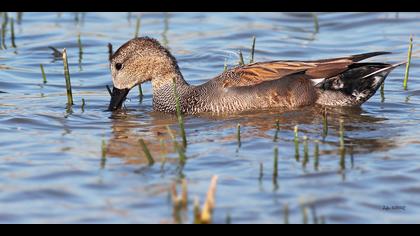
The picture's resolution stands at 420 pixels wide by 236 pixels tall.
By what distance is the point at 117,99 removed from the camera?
8828 mm

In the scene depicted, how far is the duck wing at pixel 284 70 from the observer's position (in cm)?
830

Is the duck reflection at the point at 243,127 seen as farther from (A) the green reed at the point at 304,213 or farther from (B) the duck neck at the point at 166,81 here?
(A) the green reed at the point at 304,213

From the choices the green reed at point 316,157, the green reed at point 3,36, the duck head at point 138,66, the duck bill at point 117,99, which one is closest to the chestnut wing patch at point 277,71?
the duck head at point 138,66

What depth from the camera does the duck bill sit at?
8.82m

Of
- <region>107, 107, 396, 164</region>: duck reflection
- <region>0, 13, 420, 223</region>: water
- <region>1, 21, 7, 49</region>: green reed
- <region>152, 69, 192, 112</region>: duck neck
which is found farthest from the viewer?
<region>1, 21, 7, 49</region>: green reed

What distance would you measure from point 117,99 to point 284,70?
1.70 metres

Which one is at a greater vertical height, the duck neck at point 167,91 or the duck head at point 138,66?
the duck head at point 138,66

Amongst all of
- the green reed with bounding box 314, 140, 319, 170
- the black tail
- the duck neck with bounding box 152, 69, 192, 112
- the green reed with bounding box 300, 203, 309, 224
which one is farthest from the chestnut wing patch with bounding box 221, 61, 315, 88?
the green reed with bounding box 300, 203, 309, 224

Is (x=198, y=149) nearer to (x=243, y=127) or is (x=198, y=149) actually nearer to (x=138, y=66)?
(x=243, y=127)

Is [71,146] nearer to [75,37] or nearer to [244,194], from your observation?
[244,194]

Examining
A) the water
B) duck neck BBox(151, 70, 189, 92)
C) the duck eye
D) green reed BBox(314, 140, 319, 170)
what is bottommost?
the water

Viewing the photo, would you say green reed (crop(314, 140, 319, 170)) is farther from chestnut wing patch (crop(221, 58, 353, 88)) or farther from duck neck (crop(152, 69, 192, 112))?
duck neck (crop(152, 69, 192, 112))

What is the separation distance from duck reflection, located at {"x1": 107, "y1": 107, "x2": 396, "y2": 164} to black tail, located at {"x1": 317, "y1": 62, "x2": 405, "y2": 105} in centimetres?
14

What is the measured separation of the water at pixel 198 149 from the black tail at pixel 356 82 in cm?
16
